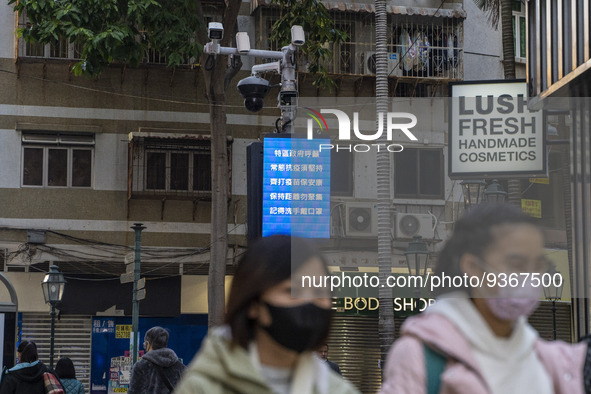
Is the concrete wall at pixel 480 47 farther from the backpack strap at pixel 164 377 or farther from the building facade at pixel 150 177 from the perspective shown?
the backpack strap at pixel 164 377

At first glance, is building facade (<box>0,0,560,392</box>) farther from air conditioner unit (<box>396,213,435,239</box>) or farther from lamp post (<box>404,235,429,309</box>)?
lamp post (<box>404,235,429,309</box>)

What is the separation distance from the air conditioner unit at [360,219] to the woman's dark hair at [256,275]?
21827mm

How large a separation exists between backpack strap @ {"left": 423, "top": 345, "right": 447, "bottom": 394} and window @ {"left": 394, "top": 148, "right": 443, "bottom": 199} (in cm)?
2212

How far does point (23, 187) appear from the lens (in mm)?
24359

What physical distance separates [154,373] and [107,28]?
1169 centimetres

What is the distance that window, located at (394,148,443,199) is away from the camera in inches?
1010

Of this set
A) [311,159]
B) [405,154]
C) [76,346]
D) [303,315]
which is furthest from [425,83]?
[303,315]

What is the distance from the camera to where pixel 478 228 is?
117 inches

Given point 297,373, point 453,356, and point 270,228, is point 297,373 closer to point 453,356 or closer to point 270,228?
point 453,356

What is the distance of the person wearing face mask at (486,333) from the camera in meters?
2.80

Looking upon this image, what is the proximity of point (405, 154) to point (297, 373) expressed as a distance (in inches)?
928

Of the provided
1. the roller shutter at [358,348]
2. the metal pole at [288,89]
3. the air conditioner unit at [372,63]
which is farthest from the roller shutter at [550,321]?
the metal pole at [288,89]

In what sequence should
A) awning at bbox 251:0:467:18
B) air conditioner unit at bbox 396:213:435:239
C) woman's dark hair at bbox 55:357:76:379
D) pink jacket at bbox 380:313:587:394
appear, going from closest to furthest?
1. pink jacket at bbox 380:313:587:394
2. woman's dark hair at bbox 55:357:76:379
3. air conditioner unit at bbox 396:213:435:239
4. awning at bbox 251:0:467:18

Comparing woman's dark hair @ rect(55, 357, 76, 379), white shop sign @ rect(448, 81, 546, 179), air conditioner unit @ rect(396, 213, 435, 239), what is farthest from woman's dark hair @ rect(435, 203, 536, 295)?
air conditioner unit @ rect(396, 213, 435, 239)
